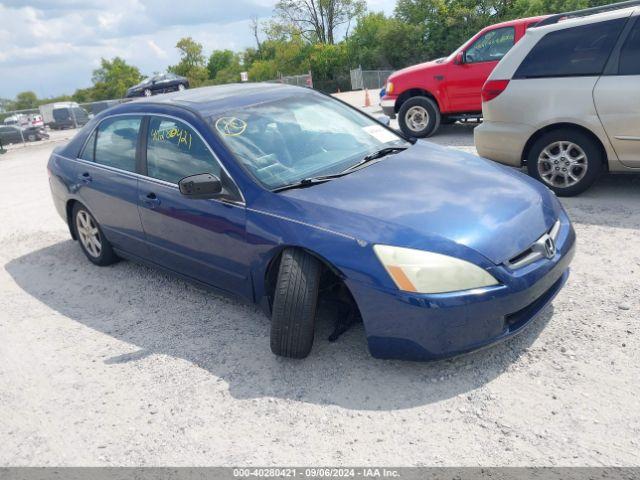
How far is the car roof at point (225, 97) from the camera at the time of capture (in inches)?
163

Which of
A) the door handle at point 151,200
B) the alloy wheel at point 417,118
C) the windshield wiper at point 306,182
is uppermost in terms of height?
the windshield wiper at point 306,182

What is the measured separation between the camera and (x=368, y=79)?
4138cm

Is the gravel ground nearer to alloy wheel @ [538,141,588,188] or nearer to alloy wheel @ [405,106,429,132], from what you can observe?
alloy wheel @ [538,141,588,188]

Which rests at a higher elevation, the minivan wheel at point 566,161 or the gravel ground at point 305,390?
the minivan wheel at point 566,161

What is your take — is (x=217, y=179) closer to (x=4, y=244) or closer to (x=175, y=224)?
(x=175, y=224)

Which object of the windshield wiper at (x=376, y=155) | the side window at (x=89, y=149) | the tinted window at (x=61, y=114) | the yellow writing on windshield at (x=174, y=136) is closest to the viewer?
the windshield wiper at (x=376, y=155)

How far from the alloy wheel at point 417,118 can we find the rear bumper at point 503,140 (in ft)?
12.7

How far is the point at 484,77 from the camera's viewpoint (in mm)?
9469

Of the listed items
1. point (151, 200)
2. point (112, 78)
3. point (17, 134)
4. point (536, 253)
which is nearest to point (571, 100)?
point (536, 253)

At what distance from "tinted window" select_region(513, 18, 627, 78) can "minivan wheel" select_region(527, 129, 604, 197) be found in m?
0.65

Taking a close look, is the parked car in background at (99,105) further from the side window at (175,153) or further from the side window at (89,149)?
the side window at (175,153)

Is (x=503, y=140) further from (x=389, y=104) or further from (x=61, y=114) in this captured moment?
(x=61, y=114)

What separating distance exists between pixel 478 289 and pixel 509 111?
3771 mm

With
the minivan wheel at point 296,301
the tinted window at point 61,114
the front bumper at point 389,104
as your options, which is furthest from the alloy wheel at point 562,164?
the tinted window at point 61,114
